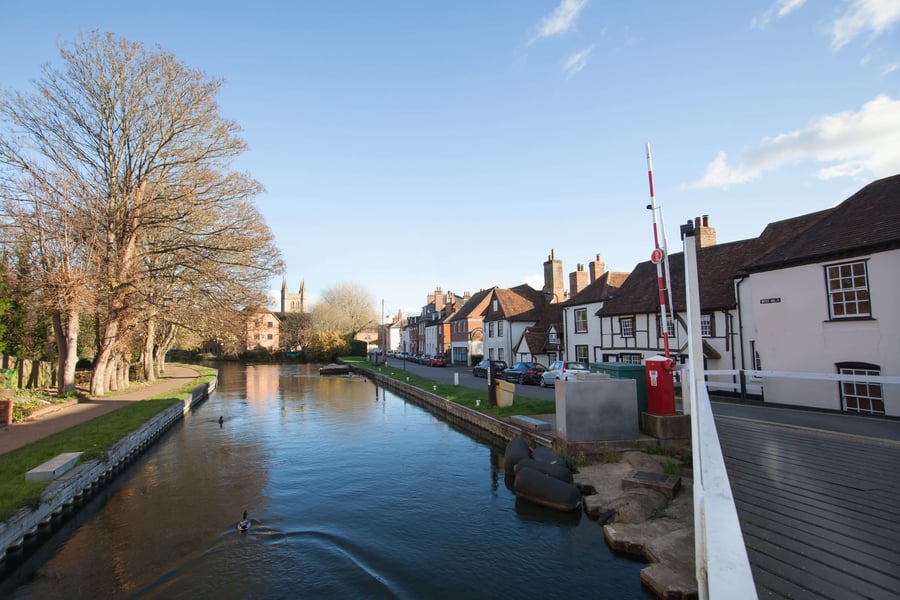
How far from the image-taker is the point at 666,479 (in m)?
9.61

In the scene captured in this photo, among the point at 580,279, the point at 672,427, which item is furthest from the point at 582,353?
the point at 672,427

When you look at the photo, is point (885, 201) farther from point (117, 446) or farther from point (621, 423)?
point (117, 446)

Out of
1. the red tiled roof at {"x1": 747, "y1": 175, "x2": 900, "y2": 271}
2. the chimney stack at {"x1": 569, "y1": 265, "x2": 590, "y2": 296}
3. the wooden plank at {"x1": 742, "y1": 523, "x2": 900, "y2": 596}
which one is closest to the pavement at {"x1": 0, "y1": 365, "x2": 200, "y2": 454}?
the wooden plank at {"x1": 742, "y1": 523, "x2": 900, "y2": 596}

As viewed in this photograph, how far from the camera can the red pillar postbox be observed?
474 inches

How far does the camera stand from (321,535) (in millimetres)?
9125

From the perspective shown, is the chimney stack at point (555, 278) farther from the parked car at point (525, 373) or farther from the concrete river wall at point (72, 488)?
the concrete river wall at point (72, 488)

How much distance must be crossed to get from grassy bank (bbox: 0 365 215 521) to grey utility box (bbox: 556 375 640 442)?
11.4 metres

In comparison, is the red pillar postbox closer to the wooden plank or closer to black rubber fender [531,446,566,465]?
black rubber fender [531,446,566,465]

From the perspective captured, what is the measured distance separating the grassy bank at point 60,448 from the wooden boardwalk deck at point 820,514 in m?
11.3

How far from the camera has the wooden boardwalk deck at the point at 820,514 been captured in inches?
Answer: 189

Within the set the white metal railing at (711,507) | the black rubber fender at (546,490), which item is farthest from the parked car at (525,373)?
the white metal railing at (711,507)

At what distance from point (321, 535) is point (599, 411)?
7369 mm

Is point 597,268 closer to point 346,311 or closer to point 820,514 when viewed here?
point 820,514

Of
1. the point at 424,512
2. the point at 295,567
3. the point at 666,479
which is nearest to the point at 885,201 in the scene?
the point at 666,479
